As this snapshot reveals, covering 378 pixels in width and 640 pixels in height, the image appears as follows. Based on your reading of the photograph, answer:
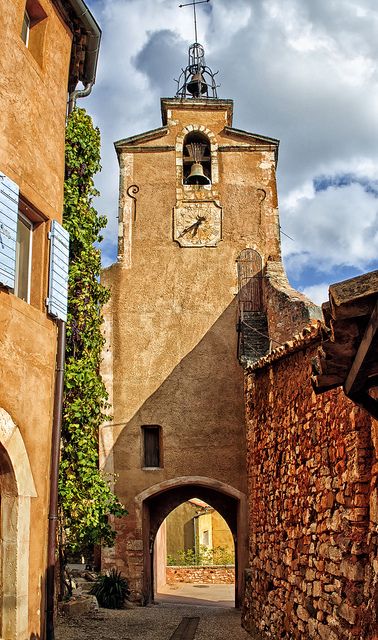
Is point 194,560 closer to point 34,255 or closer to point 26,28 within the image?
point 34,255

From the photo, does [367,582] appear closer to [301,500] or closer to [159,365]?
[301,500]

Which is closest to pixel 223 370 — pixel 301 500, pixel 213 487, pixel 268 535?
pixel 213 487

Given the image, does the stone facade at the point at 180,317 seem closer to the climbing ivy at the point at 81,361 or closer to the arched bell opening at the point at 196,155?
the arched bell opening at the point at 196,155

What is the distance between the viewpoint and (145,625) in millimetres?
11711

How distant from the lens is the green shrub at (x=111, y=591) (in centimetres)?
1345

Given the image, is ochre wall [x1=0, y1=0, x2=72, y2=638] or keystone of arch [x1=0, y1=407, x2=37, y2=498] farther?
ochre wall [x1=0, y1=0, x2=72, y2=638]

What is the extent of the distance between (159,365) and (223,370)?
1395 mm

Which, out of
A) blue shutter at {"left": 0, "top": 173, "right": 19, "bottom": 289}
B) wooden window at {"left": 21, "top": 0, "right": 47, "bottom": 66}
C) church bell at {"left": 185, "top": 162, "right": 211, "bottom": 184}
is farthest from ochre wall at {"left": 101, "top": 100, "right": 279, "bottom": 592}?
blue shutter at {"left": 0, "top": 173, "right": 19, "bottom": 289}

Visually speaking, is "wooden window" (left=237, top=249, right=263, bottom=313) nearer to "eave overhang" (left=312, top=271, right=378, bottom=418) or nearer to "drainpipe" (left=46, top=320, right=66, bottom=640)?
"drainpipe" (left=46, top=320, right=66, bottom=640)

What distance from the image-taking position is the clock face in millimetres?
16016

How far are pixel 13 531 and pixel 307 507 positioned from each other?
9.51ft

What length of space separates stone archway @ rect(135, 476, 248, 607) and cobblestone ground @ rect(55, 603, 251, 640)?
35.6 inches

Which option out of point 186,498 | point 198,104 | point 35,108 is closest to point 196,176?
point 198,104

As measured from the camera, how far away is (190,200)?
16281 millimetres
